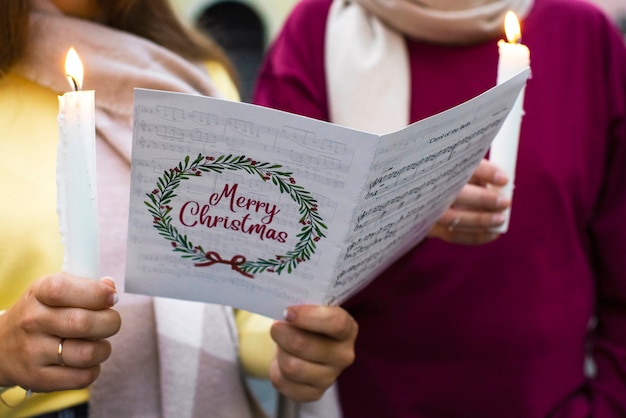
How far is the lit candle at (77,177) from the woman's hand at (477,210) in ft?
1.66

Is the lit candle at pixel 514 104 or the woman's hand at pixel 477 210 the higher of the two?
the lit candle at pixel 514 104

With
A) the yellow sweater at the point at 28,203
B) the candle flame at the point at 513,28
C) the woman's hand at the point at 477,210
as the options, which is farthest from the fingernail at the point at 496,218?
the yellow sweater at the point at 28,203

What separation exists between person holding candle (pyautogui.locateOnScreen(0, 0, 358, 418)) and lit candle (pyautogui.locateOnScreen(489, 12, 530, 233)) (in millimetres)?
280

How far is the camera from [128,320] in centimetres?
108

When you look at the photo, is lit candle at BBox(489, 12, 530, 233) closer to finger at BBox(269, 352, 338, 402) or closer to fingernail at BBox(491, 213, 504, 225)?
fingernail at BBox(491, 213, 504, 225)

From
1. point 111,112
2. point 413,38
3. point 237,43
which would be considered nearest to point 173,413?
point 111,112

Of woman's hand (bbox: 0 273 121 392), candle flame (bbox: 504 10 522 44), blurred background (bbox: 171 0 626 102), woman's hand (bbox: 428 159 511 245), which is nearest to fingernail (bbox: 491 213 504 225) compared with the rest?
woman's hand (bbox: 428 159 511 245)

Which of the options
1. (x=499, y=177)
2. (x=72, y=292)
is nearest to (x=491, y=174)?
(x=499, y=177)

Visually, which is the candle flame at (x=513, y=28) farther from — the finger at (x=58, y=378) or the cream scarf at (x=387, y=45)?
the finger at (x=58, y=378)

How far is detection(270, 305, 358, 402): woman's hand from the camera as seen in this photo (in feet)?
2.92

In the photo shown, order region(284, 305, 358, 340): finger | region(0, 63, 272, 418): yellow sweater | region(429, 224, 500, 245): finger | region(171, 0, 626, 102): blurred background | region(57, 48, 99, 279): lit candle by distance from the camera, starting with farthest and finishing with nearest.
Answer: region(171, 0, 626, 102): blurred background
region(429, 224, 500, 245): finger
region(0, 63, 272, 418): yellow sweater
region(284, 305, 358, 340): finger
region(57, 48, 99, 279): lit candle

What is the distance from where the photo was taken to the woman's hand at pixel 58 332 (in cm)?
75

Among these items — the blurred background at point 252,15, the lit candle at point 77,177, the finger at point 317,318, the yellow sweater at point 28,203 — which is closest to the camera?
the lit candle at point 77,177

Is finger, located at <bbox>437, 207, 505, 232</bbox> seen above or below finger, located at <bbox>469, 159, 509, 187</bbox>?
below
